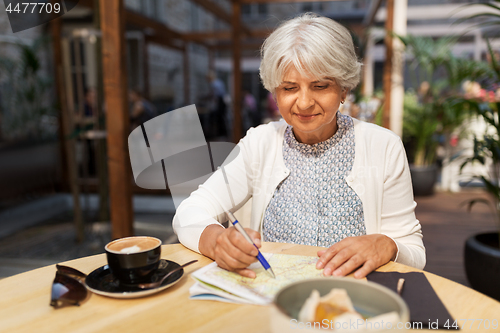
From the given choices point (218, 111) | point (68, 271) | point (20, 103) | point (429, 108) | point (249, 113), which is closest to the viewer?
point (68, 271)

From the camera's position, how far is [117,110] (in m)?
2.27

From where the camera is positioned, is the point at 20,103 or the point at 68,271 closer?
the point at 68,271

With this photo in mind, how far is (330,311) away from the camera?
0.45 metres

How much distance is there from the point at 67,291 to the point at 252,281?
348 millimetres

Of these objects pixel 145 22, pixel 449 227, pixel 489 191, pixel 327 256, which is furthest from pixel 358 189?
pixel 145 22

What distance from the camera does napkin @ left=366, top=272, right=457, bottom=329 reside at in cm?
63

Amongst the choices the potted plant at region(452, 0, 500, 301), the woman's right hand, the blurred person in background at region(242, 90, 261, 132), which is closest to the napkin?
the woman's right hand

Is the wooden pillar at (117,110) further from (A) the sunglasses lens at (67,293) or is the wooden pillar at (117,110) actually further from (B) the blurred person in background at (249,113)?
(B) the blurred person in background at (249,113)

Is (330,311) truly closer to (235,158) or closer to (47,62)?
(235,158)

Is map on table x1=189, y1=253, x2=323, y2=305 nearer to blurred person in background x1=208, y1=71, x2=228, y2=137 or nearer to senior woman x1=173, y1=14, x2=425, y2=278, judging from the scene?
senior woman x1=173, y1=14, x2=425, y2=278

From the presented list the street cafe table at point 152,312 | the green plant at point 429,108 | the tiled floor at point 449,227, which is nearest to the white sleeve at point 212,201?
the street cafe table at point 152,312

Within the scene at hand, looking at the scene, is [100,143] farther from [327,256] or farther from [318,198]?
[327,256]

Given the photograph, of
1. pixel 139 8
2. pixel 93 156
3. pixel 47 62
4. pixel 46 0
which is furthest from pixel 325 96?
pixel 139 8

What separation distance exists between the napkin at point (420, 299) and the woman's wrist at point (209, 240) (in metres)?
0.36
